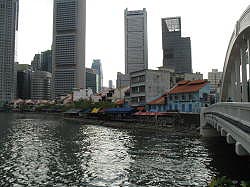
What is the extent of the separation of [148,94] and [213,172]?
65.4 m

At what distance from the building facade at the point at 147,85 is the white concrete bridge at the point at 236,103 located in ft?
130

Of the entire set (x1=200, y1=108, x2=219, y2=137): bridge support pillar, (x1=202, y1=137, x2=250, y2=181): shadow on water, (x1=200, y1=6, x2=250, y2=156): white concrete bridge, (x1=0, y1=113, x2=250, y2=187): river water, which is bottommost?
(x1=0, y1=113, x2=250, y2=187): river water

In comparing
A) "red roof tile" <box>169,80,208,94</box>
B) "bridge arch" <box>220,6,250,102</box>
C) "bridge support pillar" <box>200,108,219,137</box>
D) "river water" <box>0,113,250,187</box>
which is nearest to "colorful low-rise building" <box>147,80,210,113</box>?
"red roof tile" <box>169,80,208,94</box>

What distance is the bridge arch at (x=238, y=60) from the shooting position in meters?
29.5

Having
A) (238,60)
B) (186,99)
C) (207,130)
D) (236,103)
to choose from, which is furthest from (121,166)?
(186,99)

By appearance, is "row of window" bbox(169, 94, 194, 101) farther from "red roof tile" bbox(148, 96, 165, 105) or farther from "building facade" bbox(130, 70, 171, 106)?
"building facade" bbox(130, 70, 171, 106)

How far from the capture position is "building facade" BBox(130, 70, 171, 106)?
297 feet

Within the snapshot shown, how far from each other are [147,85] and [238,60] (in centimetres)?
5206

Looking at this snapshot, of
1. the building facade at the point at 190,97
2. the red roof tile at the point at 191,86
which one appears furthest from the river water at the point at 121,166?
the red roof tile at the point at 191,86

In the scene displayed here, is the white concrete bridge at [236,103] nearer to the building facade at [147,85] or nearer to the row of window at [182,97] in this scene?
the row of window at [182,97]

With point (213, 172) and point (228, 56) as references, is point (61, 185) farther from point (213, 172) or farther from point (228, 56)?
point (228, 56)

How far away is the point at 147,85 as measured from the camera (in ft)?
297

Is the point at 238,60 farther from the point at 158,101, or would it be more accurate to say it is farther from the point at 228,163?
the point at 158,101

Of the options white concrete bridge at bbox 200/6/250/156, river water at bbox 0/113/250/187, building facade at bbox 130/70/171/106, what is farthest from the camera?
building facade at bbox 130/70/171/106
